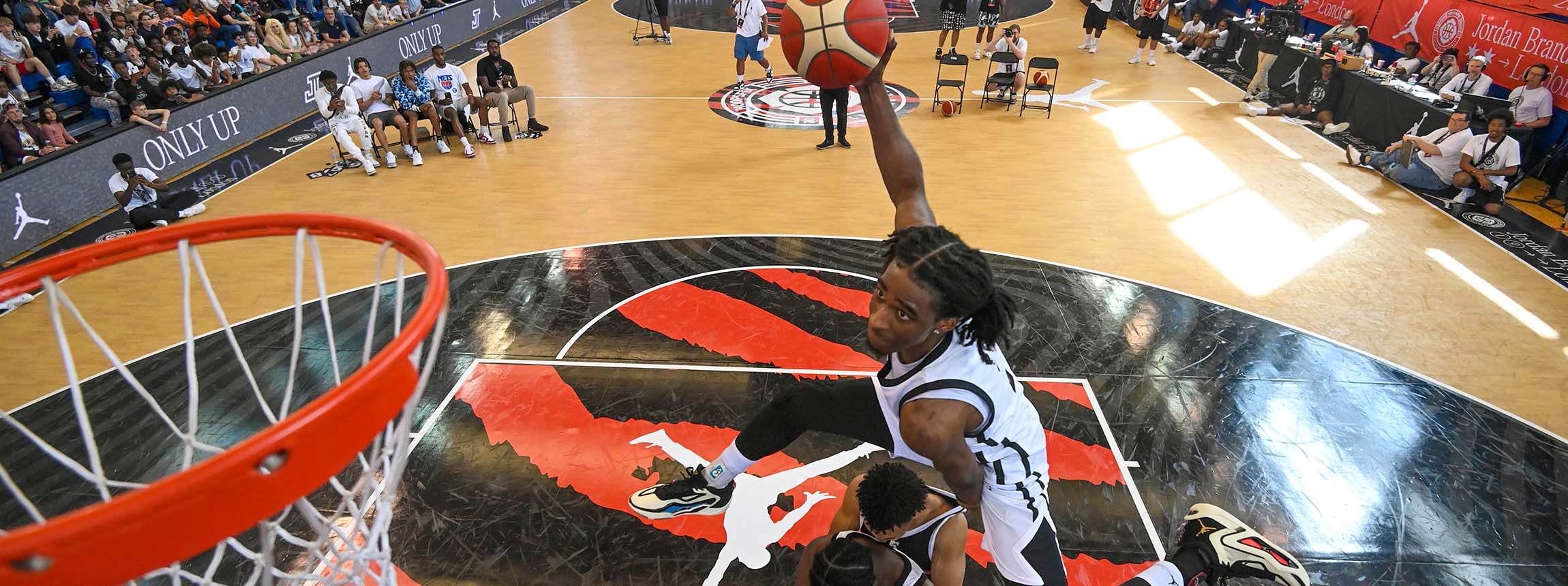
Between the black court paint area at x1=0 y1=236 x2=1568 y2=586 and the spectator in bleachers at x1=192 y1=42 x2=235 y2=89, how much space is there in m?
6.09

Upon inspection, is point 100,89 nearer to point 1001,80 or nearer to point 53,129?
point 53,129

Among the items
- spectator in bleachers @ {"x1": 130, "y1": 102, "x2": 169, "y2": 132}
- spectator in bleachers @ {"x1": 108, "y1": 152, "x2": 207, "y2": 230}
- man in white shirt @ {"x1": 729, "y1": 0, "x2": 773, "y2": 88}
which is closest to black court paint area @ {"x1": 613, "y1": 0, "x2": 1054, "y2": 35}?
man in white shirt @ {"x1": 729, "y1": 0, "x2": 773, "y2": 88}

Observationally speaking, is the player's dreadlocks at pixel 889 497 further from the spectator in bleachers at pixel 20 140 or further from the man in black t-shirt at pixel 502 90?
the spectator in bleachers at pixel 20 140

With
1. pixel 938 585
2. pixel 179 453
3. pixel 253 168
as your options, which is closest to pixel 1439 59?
pixel 938 585

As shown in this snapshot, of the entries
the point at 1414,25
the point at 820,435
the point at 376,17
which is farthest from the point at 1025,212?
the point at 376,17

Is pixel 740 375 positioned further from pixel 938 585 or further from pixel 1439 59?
pixel 1439 59

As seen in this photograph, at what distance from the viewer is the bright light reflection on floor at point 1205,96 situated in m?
11.6

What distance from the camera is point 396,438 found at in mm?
2107

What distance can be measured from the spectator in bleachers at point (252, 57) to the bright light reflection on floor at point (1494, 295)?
47.3 feet

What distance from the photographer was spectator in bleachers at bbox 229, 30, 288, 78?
35.0ft

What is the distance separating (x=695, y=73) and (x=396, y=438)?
12.1 m

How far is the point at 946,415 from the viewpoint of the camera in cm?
244

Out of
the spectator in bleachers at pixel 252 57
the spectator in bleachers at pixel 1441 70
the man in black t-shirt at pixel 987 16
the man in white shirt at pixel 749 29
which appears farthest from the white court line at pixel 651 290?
the spectator in bleachers at pixel 1441 70

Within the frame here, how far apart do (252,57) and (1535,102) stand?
1703cm
